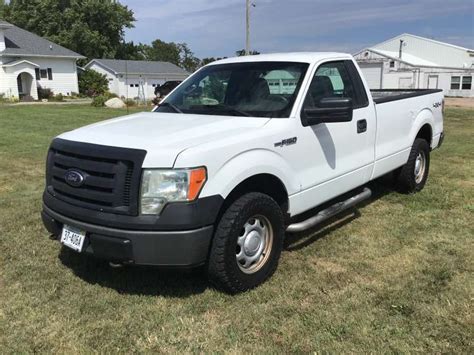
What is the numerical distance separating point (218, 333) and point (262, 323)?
1.07 ft

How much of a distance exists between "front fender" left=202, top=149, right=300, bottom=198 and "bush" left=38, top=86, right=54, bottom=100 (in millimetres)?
39763

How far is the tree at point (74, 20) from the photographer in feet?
184

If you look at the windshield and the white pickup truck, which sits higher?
the windshield

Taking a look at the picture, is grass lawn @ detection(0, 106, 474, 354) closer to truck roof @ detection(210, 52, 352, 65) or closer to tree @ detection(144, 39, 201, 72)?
truck roof @ detection(210, 52, 352, 65)

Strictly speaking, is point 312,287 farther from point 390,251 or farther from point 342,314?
point 390,251

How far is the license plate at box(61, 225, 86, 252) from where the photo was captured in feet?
12.0

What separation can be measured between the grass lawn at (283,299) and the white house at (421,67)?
43.3 metres

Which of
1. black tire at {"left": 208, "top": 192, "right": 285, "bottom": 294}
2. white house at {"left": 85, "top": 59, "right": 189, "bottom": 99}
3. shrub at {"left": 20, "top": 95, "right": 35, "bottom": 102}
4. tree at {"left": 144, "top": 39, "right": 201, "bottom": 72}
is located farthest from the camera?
tree at {"left": 144, "top": 39, "right": 201, "bottom": 72}

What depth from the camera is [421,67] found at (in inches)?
1863

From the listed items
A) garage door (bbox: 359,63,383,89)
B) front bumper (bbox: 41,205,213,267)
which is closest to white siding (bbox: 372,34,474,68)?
garage door (bbox: 359,63,383,89)

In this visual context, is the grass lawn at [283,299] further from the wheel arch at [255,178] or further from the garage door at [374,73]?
the garage door at [374,73]

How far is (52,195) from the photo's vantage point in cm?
397

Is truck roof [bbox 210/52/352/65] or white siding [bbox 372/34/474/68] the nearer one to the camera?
truck roof [bbox 210/52/352/65]

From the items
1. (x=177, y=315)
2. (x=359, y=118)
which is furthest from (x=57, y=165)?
(x=359, y=118)
